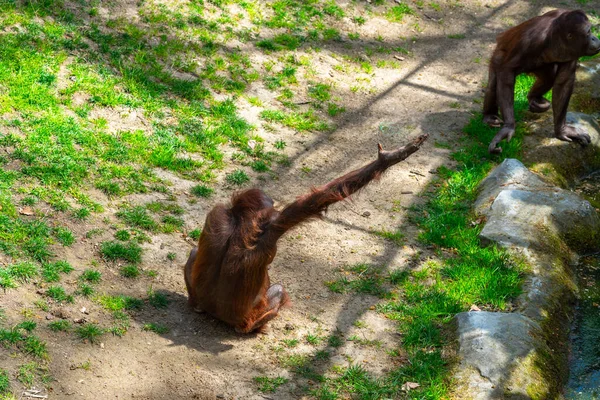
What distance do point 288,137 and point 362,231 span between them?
1729 mm

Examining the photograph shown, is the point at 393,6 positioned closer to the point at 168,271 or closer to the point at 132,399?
the point at 168,271

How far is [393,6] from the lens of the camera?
36.7 ft

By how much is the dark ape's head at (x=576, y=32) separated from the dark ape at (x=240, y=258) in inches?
183

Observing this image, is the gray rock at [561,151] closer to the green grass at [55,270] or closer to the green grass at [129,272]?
the green grass at [129,272]

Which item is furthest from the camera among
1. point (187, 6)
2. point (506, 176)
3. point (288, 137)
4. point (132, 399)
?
point (187, 6)

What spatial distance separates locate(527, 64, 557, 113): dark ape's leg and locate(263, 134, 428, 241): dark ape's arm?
4610 millimetres

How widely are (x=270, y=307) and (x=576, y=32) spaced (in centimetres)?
497

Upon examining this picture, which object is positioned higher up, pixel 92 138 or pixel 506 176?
pixel 92 138

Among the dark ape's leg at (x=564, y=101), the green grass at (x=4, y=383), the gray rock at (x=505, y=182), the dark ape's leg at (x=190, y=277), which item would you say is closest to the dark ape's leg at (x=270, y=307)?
the dark ape's leg at (x=190, y=277)

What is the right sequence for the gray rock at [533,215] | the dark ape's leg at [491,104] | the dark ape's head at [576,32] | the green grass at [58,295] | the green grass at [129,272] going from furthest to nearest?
the dark ape's leg at [491,104], the dark ape's head at [576,32], the gray rock at [533,215], the green grass at [129,272], the green grass at [58,295]

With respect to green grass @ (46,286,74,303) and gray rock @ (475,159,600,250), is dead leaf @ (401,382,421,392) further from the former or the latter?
green grass @ (46,286,74,303)

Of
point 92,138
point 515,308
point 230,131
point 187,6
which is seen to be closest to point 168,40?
point 187,6

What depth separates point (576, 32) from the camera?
8188 mm

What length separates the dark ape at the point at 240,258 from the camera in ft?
17.1
